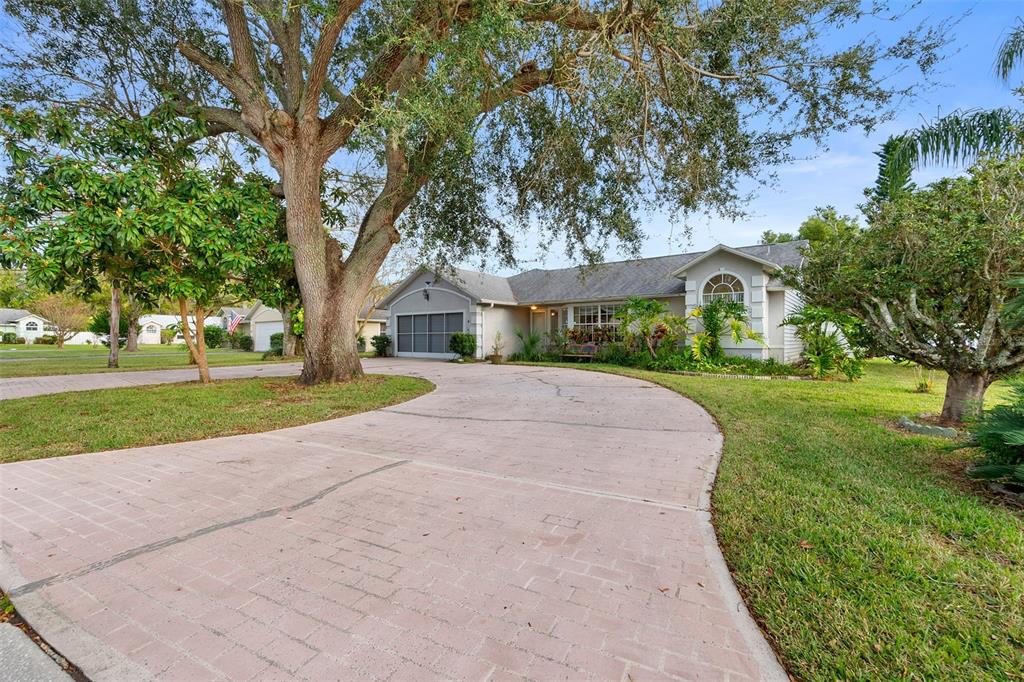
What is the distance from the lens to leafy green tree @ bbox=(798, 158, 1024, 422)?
491 centimetres

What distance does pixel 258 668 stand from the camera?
1.76 m

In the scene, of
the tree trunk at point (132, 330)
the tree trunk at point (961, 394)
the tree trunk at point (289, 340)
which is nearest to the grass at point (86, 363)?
the tree trunk at point (289, 340)

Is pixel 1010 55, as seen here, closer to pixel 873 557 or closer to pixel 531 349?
pixel 873 557

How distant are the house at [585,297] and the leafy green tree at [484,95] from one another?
2.66m

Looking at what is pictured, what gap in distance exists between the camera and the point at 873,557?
8.26 ft

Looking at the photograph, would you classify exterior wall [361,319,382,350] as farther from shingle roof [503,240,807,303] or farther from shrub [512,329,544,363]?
shrub [512,329,544,363]

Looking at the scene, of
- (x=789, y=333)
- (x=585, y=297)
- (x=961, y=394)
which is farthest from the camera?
(x=585, y=297)

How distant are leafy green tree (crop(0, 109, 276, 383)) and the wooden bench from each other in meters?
11.6

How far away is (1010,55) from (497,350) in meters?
15.3

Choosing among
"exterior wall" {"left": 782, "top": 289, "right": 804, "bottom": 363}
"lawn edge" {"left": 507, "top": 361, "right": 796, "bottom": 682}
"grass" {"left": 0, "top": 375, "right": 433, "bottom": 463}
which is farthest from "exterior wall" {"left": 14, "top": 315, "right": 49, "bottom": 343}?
"lawn edge" {"left": 507, "top": 361, "right": 796, "bottom": 682}

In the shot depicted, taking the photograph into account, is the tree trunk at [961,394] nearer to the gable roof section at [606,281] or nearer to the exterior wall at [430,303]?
the gable roof section at [606,281]

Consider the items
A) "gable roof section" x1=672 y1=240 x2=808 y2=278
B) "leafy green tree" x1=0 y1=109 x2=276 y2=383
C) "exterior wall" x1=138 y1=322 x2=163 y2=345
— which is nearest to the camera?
"leafy green tree" x1=0 y1=109 x2=276 y2=383

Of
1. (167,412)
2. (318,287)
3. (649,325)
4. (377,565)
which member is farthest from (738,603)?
(649,325)

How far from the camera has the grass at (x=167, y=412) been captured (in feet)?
17.0
